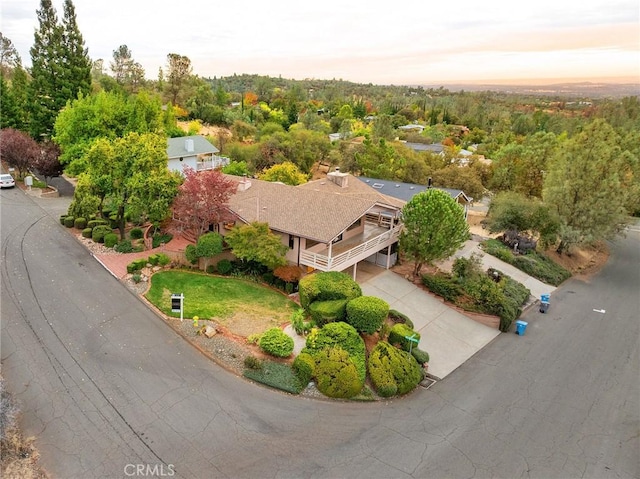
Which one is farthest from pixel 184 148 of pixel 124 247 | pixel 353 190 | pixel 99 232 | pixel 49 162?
pixel 353 190

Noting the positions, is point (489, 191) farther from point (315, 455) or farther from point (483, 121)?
point (483, 121)

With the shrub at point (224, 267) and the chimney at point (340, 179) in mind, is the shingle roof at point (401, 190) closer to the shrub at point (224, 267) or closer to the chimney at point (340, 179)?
the chimney at point (340, 179)

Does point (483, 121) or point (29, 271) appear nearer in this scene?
point (29, 271)

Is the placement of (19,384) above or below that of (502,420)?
above

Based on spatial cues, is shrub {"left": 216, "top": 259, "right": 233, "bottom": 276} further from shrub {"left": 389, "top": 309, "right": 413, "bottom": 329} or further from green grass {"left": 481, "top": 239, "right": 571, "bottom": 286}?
green grass {"left": 481, "top": 239, "right": 571, "bottom": 286}

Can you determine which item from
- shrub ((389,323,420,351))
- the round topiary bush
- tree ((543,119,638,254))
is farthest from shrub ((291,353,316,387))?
tree ((543,119,638,254))

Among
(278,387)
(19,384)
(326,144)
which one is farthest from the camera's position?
(326,144)

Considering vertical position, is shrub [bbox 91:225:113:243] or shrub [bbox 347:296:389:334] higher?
shrub [bbox 91:225:113:243]

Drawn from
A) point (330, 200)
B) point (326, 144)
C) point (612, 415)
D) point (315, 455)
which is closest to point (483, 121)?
point (326, 144)
